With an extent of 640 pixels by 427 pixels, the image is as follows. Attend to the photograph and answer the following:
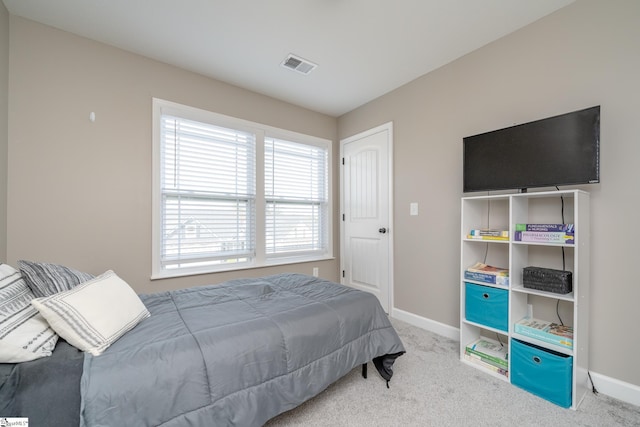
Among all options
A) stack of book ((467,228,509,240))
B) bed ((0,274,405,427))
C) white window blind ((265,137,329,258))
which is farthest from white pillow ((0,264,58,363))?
stack of book ((467,228,509,240))

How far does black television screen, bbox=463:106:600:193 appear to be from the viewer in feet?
5.29

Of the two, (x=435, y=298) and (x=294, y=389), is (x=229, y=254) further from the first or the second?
(x=435, y=298)

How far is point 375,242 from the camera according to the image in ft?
10.9

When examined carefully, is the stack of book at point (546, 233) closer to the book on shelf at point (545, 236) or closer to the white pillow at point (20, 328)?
the book on shelf at point (545, 236)

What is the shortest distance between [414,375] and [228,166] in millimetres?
2629

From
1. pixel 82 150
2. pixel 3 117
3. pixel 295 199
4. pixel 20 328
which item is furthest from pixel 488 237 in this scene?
pixel 3 117

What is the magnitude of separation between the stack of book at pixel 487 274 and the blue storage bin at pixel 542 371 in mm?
408

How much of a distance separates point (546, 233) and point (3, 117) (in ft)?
12.5

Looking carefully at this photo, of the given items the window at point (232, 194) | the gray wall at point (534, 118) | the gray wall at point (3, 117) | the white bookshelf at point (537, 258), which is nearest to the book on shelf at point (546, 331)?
the white bookshelf at point (537, 258)

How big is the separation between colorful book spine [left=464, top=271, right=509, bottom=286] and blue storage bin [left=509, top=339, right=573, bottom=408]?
395mm

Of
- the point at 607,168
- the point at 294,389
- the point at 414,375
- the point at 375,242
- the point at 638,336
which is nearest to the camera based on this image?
the point at 294,389

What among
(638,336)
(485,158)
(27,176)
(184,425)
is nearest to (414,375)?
(638,336)

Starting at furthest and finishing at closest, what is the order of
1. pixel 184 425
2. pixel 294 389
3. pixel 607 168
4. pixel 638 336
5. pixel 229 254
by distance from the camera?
pixel 229 254, pixel 607 168, pixel 638 336, pixel 294 389, pixel 184 425

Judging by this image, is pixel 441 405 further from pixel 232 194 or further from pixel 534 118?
pixel 232 194
